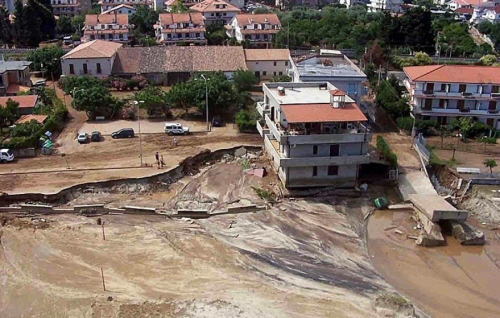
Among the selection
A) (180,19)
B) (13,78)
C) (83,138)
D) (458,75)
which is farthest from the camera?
(180,19)

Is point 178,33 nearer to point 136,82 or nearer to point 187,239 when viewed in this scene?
point 136,82

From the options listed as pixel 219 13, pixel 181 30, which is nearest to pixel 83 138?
pixel 181 30

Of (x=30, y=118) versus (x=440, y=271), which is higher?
(x=30, y=118)

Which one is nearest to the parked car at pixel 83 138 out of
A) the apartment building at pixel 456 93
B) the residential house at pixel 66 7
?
the apartment building at pixel 456 93

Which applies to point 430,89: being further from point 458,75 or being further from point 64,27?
point 64,27

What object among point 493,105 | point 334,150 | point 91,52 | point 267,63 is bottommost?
point 334,150

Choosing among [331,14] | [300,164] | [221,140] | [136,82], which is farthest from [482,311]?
[331,14]
